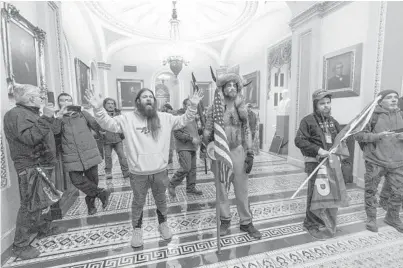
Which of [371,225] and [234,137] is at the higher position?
[234,137]

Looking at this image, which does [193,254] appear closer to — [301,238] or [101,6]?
[301,238]

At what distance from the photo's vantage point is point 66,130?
2645 millimetres

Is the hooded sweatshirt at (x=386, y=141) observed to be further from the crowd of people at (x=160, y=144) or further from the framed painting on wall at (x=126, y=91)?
the framed painting on wall at (x=126, y=91)

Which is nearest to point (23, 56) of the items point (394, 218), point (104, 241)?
point (104, 241)

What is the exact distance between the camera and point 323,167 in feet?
7.57

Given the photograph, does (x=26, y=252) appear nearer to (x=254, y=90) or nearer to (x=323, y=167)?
(x=323, y=167)

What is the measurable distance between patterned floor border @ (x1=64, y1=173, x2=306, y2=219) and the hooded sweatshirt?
1.68m

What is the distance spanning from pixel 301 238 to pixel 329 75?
12.3 ft

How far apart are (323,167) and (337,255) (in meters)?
0.87

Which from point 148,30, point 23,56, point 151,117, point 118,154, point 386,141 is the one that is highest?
point 148,30


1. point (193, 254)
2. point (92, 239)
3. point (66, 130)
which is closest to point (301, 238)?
point (193, 254)

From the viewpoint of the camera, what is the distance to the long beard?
211 cm

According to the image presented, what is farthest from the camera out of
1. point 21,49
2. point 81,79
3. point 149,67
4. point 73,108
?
point 149,67

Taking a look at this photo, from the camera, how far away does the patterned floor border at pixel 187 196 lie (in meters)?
3.08
